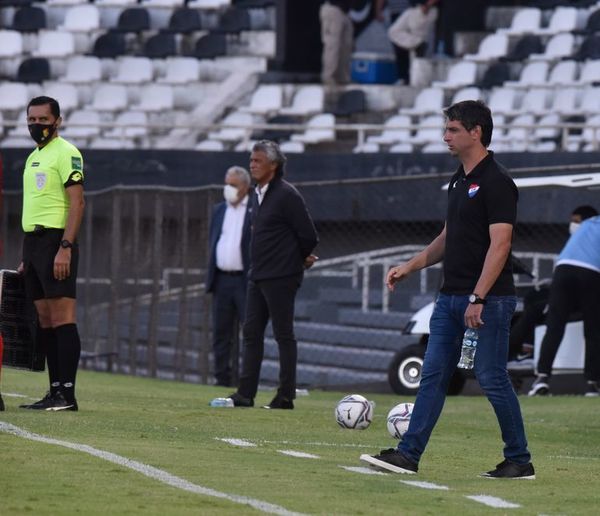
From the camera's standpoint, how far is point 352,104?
89.0 ft

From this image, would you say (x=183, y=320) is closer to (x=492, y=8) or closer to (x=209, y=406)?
(x=209, y=406)

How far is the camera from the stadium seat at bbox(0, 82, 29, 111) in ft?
93.0

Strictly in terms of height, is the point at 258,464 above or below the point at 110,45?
below

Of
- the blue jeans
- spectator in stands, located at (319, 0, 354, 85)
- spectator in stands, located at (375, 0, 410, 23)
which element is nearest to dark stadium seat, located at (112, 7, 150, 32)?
spectator in stands, located at (319, 0, 354, 85)

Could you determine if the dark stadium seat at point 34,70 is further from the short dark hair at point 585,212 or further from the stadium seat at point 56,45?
the short dark hair at point 585,212

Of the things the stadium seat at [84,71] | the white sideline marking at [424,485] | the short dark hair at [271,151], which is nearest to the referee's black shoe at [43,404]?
the short dark hair at [271,151]

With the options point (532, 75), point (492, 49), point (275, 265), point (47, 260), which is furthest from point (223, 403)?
point (492, 49)

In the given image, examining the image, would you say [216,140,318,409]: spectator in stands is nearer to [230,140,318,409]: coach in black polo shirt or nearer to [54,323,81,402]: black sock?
[230,140,318,409]: coach in black polo shirt

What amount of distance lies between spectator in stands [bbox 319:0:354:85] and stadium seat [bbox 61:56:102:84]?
3903mm

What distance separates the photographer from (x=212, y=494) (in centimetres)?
711

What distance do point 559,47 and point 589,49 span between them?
2.82 feet

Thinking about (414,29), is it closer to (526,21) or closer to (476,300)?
(526,21)

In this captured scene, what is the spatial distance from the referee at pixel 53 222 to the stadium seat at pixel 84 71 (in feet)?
61.9

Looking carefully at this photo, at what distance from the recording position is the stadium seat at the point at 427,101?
83.6ft
